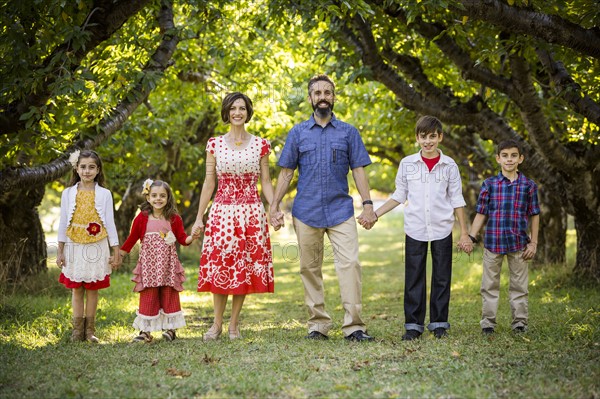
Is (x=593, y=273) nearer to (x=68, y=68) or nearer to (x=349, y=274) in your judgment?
(x=349, y=274)

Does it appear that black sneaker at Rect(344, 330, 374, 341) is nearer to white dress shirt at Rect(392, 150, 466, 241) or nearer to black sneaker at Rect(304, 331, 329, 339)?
black sneaker at Rect(304, 331, 329, 339)

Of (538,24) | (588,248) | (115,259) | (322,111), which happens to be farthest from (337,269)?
(588,248)

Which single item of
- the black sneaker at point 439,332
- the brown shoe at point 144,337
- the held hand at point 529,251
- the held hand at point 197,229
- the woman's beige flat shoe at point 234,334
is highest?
the held hand at point 197,229

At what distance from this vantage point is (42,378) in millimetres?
5367

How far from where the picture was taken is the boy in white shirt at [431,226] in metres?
6.97

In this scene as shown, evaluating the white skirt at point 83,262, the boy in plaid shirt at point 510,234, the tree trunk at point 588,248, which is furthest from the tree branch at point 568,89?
the white skirt at point 83,262

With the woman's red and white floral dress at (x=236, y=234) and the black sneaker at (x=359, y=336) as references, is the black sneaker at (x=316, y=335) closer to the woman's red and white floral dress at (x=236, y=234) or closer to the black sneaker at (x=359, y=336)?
the black sneaker at (x=359, y=336)

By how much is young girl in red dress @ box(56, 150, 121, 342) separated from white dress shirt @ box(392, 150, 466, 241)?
115 inches

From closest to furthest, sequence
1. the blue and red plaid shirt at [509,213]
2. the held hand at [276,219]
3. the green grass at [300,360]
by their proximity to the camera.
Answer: the green grass at [300,360]
the held hand at [276,219]
the blue and red plaid shirt at [509,213]

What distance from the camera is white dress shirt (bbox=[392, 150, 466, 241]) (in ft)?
22.8

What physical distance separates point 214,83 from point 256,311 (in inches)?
243

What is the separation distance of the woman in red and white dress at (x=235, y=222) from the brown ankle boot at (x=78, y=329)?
4.16ft

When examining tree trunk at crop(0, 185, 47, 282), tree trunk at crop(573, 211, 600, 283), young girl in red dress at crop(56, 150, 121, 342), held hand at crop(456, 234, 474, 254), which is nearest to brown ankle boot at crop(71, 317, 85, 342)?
young girl in red dress at crop(56, 150, 121, 342)

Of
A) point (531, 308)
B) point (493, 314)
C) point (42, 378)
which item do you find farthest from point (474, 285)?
point (42, 378)
